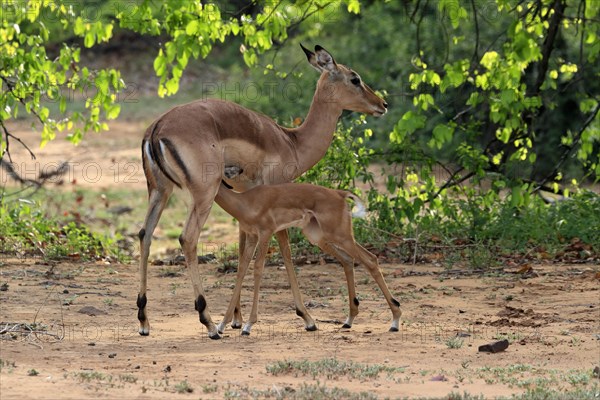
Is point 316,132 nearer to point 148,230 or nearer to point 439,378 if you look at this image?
point 148,230

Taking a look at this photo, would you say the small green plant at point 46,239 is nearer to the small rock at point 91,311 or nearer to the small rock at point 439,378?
the small rock at point 91,311

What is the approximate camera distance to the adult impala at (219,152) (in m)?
7.02

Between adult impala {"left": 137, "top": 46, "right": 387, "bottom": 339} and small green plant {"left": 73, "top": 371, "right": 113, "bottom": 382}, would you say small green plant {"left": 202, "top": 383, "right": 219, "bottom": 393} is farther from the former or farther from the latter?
adult impala {"left": 137, "top": 46, "right": 387, "bottom": 339}

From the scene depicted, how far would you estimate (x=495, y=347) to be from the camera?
640 cm

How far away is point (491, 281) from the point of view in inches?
348

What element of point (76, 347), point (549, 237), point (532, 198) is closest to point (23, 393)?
point (76, 347)

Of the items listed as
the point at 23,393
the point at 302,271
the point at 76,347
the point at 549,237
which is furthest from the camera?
the point at 549,237

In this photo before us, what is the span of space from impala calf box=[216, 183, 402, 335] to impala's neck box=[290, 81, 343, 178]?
82 centimetres

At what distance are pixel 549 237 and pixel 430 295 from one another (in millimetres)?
2261

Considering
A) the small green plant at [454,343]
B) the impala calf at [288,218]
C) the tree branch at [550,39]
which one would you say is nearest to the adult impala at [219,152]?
the impala calf at [288,218]

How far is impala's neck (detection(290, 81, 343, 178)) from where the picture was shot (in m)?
8.17

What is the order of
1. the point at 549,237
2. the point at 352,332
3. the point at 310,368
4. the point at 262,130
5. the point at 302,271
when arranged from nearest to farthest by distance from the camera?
1. the point at 310,368
2. the point at 352,332
3. the point at 262,130
4. the point at 302,271
5. the point at 549,237

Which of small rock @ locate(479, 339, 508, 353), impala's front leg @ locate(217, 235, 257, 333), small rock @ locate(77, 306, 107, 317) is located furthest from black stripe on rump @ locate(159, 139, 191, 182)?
small rock @ locate(479, 339, 508, 353)

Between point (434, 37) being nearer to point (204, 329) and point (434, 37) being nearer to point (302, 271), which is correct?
point (302, 271)
